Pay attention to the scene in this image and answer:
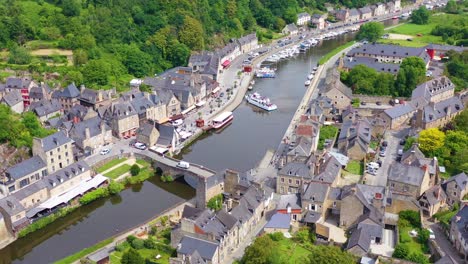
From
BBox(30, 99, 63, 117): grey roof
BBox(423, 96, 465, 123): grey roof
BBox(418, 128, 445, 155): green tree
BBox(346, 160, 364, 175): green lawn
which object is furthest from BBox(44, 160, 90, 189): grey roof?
BBox(423, 96, 465, 123): grey roof

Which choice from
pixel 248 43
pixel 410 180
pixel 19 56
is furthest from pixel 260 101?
pixel 19 56

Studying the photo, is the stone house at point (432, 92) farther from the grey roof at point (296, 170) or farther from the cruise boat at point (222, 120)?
the grey roof at point (296, 170)

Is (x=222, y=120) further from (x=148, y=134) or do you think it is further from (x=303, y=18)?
(x=303, y=18)

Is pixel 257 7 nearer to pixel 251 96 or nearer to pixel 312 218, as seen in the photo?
pixel 251 96

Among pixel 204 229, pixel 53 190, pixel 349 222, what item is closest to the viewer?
pixel 204 229

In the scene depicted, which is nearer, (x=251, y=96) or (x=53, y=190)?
(x=53, y=190)

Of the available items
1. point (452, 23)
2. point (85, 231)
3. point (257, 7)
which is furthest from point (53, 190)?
point (452, 23)
